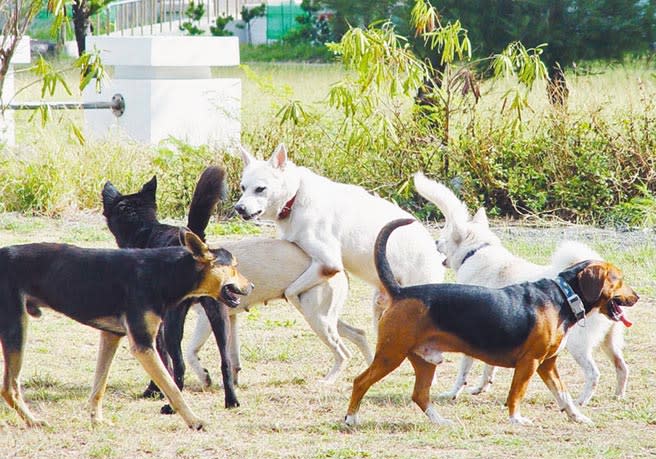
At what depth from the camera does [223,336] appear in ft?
20.8

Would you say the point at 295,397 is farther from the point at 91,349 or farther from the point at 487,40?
the point at 487,40

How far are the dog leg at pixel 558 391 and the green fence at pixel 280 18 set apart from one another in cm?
4292

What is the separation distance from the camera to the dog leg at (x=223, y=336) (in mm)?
6246

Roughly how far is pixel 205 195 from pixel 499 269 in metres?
1.78

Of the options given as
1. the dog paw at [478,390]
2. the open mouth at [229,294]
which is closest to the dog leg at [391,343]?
the open mouth at [229,294]

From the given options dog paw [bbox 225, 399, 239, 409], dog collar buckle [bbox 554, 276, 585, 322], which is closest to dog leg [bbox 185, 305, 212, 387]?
dog paw [bbox 225, 399, 239, 409]

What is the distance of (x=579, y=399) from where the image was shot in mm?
6340

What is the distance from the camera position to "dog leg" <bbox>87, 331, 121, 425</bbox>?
5.86m

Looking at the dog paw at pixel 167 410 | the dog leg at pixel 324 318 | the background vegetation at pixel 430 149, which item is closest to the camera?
the dog paw at pixel 167 410

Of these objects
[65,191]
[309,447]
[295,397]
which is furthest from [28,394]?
[65,191]

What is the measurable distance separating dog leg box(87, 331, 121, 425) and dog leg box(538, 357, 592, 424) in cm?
227

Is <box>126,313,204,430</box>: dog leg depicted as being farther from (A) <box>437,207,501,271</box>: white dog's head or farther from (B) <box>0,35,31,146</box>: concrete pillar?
(B) <box>0,35,31,146</box>: concrete pillar

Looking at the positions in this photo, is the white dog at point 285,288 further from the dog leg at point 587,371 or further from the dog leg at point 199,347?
the dog leg at point 587,371

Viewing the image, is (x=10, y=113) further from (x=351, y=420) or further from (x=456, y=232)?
(x=351, y=420)
